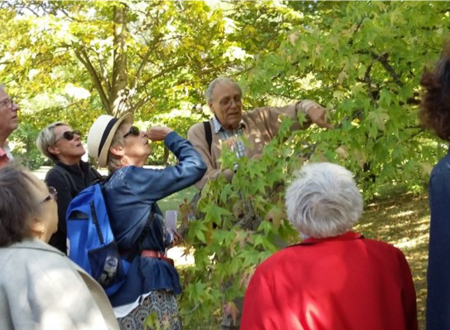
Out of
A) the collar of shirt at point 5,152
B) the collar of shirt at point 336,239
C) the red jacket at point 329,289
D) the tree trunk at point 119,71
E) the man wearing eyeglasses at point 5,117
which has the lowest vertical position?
the red jacket at point 329,289

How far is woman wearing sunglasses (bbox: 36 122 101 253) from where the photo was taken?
13.4 ft

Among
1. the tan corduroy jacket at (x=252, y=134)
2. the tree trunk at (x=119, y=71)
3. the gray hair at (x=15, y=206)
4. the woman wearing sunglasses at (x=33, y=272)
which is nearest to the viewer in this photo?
the woman wearing sunglasses at (x=33, y=272)

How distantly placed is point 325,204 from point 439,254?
590 mm

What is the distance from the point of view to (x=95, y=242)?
3.18 meters

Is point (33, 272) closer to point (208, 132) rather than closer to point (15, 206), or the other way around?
point (15, 206)

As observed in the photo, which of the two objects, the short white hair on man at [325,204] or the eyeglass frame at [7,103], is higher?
the eyeglass frame at [7,103]

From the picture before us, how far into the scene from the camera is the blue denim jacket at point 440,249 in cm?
183

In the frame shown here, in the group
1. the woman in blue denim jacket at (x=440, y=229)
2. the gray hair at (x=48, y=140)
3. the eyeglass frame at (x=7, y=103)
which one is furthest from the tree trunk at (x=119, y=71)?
the woman in blue denim jacket at (x=440, y=229)

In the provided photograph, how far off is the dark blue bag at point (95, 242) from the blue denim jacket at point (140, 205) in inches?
2.0

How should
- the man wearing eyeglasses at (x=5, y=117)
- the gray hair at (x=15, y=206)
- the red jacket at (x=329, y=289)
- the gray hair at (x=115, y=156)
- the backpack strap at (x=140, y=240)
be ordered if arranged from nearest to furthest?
the gray hair at (x=15, y=206), the red jacket at (x=329, y=289), the backpack strap at (x=140, y=240), the gray hair at (x=115, y=156), the man wearing eyeglasses at (x=5, y=117)

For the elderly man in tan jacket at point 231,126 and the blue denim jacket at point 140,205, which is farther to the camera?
the elderly man in tan jacket at point 231,126

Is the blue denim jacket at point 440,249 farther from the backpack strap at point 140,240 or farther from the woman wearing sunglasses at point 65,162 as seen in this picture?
the woman wearing sunglasses at point 65,162

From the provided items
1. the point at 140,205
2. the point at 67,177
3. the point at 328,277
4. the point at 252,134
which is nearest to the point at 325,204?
the point at 328,277

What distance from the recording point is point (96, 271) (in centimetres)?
317
